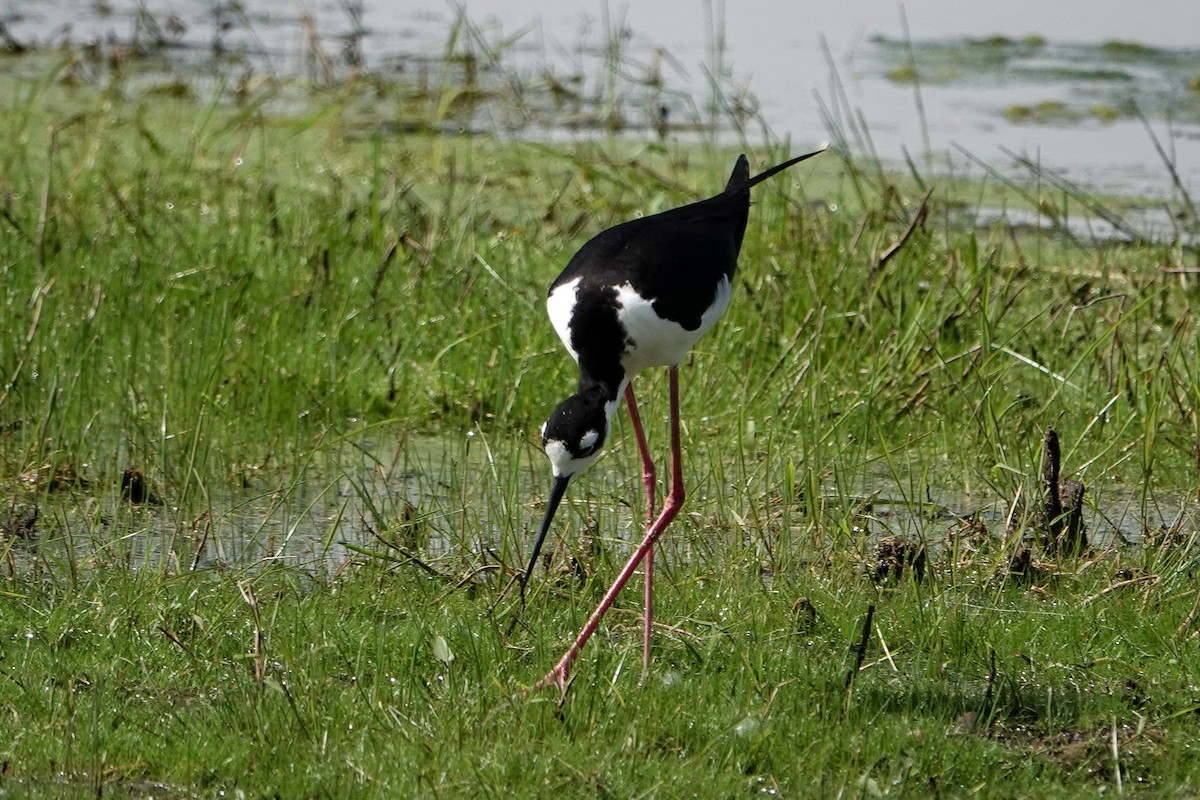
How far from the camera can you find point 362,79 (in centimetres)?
872

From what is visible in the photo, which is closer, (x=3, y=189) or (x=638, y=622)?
(x=638, y=622)

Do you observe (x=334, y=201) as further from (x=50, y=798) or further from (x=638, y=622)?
(x=50, y=798)

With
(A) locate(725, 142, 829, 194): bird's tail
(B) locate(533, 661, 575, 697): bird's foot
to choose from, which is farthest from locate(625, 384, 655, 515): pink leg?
(B) locate(533, 661, 575, 697): bird's foot

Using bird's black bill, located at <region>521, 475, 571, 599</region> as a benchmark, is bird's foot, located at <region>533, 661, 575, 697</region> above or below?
below

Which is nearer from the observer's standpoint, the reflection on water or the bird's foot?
the bird's foot

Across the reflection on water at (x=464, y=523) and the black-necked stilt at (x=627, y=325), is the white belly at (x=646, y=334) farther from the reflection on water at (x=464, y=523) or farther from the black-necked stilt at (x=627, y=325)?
the reflection on water at (x=464, y=523)

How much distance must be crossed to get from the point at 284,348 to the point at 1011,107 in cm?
527

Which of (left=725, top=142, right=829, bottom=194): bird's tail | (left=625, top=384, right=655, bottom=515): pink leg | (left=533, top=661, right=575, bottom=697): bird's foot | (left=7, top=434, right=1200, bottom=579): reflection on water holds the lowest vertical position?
(left=7, top=434, right=1200, bottom=579): reflection on water

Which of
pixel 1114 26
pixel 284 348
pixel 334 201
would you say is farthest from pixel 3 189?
pixel 1114 26

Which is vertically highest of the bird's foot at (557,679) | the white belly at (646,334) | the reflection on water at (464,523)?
the white belly at (646,334)

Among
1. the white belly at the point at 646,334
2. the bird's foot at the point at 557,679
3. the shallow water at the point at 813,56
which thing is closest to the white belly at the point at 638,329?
the white belly at the point at 646,334

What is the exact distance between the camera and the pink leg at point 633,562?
9.80 ft

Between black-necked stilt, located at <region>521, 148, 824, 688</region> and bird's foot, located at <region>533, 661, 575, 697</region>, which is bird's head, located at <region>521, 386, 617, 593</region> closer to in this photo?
black-necked stilt, located at <region>521, 148, 824, 688</region>

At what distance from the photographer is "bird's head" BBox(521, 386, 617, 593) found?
3279 millimetres
